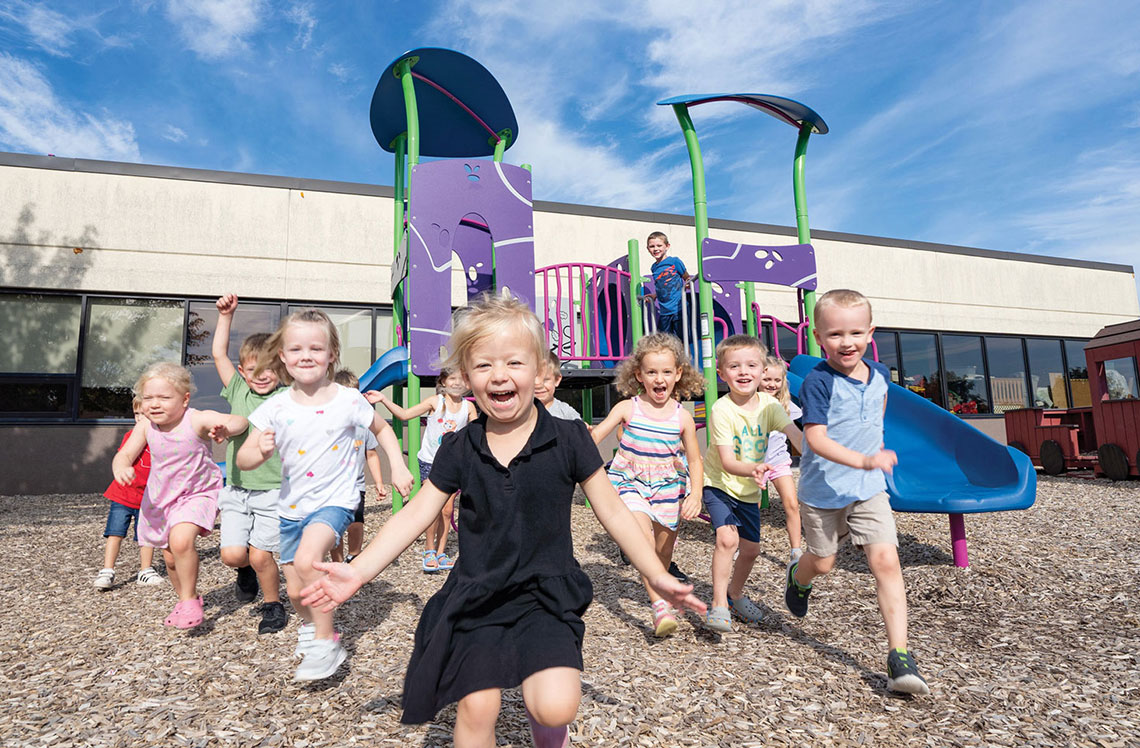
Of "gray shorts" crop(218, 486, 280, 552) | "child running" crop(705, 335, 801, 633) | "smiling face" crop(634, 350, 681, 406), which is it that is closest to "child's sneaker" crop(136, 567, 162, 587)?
"gray shorts" crop(218, 486, 280, 552)

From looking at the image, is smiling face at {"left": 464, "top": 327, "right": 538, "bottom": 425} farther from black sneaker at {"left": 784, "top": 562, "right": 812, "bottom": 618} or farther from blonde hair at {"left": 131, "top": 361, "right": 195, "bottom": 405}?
blonde hair at {"left": 131, "top": 361, "right": 195, "bottom": 405}

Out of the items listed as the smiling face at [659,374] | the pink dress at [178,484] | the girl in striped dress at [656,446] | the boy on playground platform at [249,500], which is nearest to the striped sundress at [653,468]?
the girl in striped dress at [656,446]

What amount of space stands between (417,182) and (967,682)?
18.6ft

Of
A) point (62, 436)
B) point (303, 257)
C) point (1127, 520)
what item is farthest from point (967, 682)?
point (62, 436)

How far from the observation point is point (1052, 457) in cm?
1065

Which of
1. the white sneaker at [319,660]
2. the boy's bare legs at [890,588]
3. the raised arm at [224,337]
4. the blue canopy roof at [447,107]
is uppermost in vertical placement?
the blue canopy roof at [447,107]

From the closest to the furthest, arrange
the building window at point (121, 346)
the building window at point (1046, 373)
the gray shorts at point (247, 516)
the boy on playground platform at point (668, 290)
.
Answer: the gray shorts at point (247, 516) → the boy on playground platform at point (668, 290) → the building window at point (121, 346) → the building window at point (1046, 373)

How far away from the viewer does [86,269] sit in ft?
33.4

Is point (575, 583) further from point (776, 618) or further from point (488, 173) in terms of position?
point (488, 173)

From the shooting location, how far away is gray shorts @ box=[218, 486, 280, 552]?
3510 mm

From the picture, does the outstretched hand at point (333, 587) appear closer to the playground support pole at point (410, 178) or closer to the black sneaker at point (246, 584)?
the black sneaker at point (246, 584)

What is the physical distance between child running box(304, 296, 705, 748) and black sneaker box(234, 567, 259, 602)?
9.28ft

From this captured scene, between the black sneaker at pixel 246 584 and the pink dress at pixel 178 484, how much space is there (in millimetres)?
503

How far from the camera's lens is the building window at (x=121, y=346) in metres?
10.0
